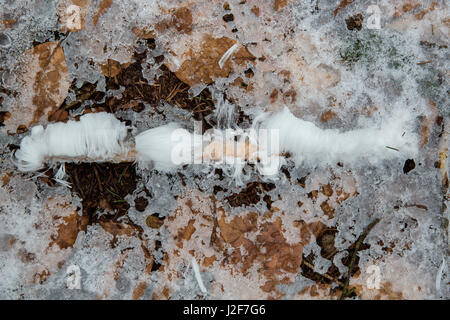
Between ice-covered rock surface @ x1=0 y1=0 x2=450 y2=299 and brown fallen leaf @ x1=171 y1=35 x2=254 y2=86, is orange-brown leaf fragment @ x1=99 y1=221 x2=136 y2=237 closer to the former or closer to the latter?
ice-covered rock surface @ x1=0 y1=0 x2=450 y2=299

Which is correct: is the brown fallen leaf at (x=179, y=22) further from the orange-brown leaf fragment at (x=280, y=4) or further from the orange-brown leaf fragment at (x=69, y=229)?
the orange-brown leaf fragment at (x=69, y=229)

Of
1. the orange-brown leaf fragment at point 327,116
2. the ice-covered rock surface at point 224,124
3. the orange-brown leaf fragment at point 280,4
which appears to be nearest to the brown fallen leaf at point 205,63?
the ice-covered rock surface at point 224,124

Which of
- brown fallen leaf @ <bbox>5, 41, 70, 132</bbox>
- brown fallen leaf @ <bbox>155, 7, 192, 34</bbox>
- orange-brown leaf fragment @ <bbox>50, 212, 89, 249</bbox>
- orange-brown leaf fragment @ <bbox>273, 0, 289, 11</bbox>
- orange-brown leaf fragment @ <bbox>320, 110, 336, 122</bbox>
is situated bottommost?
orange-brown leaf fragment @ <bbox>50, 212, 89, 249</bbox>

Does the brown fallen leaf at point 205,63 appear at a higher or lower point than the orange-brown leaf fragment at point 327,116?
higher

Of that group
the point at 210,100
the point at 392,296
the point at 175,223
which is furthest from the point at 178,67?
the point at 392,296

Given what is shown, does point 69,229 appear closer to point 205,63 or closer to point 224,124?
point 224,124

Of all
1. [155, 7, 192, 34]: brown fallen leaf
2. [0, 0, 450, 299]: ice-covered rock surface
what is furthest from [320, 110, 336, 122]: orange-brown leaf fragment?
[155, 7, 192, 34]: brown fallen leaf

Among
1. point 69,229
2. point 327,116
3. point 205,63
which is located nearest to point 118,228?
point 69,229
